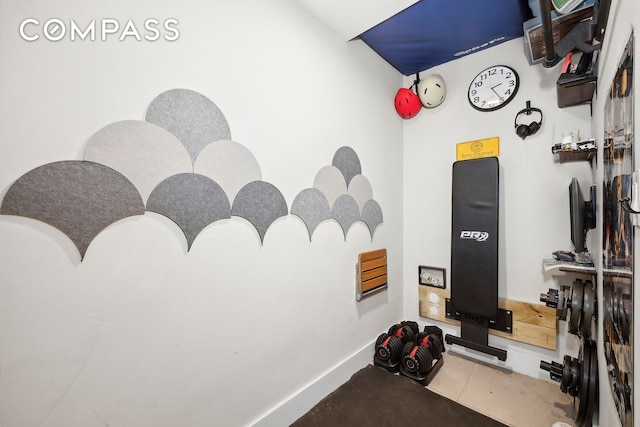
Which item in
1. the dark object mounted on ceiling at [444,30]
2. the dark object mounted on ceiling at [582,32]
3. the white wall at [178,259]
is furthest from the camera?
the dark object mounted on ceiling at [444,30]

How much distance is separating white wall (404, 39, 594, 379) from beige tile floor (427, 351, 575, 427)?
148mm

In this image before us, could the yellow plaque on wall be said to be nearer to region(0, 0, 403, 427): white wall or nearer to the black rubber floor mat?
region(0, 0, 403, 427): white wall

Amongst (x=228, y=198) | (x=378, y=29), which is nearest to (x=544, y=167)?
(x=378, y=29)

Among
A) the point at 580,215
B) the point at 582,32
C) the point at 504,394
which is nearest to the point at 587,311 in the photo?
the point at 580,215

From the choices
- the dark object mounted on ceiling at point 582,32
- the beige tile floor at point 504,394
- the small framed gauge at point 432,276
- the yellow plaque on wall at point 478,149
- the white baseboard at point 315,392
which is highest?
the dark object mounted on ceiling at point 582,32

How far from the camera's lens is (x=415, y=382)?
2070 millimetres

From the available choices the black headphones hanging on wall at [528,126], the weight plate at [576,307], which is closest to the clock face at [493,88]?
the black headphones hanging on wall at [528,126]

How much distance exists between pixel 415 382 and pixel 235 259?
1762mm

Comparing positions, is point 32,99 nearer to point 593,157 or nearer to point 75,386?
point 75,386

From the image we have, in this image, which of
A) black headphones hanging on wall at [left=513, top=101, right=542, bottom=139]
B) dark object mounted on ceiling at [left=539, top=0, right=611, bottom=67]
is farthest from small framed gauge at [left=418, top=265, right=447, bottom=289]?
dark object mounted on ceiling at [left=539, top=0, right=611, bottom=67]

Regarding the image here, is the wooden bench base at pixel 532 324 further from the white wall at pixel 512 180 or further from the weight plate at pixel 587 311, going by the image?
the weight plate at pixel 587 311

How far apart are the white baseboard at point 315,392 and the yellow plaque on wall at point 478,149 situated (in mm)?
1991

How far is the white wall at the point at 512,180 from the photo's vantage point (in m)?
2.08

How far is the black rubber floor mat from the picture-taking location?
5.54 feet
